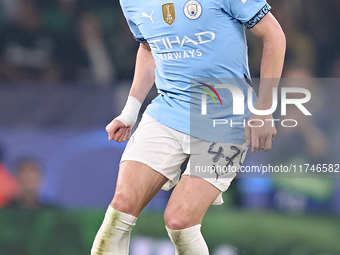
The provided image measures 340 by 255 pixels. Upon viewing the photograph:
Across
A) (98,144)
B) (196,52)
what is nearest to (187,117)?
(196,52)

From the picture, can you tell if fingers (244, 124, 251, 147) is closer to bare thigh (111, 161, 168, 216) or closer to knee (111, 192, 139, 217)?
bare thigh (111, 161, 168, 216)

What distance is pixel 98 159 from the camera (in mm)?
3672

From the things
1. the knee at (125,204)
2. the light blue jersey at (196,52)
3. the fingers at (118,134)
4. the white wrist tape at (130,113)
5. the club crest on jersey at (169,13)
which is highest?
the club crest on jersey at (169,13)

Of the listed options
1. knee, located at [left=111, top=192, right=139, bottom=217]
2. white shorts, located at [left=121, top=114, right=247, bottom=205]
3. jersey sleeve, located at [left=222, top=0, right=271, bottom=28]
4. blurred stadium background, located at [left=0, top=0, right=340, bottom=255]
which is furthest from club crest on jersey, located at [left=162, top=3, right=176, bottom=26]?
blurred stadium background, located at [left=0, top=0, right=340, bottom=255]

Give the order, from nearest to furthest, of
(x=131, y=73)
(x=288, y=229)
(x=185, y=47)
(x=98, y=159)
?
(x=185, y=47) → (x=288, y=229) → (x=98, y=159) → (x=131, y=73)

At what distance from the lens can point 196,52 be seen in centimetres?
228

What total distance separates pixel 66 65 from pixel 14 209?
1217mm

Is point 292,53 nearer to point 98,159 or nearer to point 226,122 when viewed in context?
point 98,159

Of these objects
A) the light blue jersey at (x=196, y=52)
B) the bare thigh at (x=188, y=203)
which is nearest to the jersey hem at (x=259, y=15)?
the light blue jersey at (x=196, y=52)

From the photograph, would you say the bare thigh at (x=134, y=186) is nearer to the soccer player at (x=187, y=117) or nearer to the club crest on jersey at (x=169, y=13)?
the soccer player at (x=187, y=117)

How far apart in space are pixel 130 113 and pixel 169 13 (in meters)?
0.53

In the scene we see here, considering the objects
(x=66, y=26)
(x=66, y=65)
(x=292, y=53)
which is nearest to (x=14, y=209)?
(x=66, y=65)

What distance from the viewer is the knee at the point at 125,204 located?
7.06ft

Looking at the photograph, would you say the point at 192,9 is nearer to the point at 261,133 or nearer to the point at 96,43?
the point at 261,133
